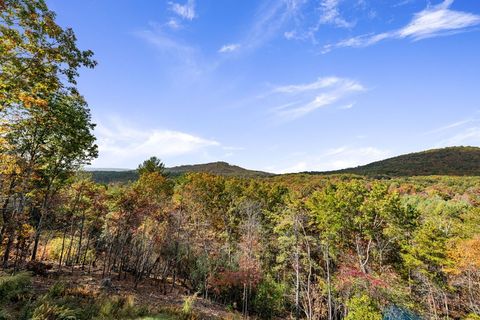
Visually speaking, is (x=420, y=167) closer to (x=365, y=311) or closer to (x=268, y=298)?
(x=268, y=298)

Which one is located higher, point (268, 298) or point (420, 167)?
point (420, 167)

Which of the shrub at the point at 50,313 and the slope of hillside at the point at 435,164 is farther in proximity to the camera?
the slope of hillside at the point at 435,164

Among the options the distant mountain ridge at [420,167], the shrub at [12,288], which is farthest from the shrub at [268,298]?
the distant mountain ridge at [420,167]

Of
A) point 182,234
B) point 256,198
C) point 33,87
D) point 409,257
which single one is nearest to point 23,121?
point 33,87

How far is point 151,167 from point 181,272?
20.7 meters

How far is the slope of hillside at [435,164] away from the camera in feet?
282

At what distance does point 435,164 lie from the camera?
9712 cm

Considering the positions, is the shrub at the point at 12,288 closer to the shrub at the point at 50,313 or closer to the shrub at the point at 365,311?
the shrub at the point at 50,313

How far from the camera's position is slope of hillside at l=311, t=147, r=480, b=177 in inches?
3383

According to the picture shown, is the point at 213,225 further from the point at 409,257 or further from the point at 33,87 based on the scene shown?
the point at 33,87

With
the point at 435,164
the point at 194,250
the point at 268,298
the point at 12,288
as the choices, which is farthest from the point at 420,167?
the point at 12,288

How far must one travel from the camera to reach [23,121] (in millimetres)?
9367

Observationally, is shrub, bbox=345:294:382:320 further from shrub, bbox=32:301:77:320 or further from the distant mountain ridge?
the distant mountain ridge

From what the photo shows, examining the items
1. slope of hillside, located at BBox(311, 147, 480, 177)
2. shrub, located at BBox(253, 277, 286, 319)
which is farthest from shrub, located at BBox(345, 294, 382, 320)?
slope of hillside, located at BBox(311, 147, 480, 177)
